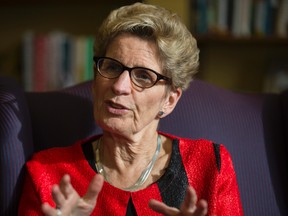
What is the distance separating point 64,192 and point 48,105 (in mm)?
546

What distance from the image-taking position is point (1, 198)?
1.29 meters

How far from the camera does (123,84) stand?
123 centimetres

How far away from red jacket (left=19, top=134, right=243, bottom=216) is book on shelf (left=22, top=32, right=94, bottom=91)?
1.20 metres

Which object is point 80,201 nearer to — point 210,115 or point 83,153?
point 83,153

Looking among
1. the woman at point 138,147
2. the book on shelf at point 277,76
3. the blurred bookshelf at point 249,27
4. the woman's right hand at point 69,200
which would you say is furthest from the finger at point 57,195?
the book on shelf at point 277,76

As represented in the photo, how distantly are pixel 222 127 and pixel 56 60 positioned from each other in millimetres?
1274

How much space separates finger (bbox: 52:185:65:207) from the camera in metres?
1.03

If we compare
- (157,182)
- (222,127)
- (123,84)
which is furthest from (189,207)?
(222,127)

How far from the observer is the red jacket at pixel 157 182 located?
1.28 meters

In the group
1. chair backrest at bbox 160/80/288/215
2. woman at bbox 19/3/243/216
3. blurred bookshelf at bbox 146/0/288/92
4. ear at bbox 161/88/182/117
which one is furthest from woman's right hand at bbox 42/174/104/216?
blurred bookshelf at bbox 146/0/288/92

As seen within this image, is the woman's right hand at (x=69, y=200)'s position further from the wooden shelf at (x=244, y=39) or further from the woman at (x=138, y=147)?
the wooden shelf at (x=244, y=39)

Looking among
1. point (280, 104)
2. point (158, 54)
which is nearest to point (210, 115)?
point (280, 104)

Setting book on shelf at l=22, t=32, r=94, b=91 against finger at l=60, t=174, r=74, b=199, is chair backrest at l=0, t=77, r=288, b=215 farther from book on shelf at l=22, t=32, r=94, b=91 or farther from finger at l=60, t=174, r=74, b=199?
book on shelf at l=22, t=32, r=94, b=91

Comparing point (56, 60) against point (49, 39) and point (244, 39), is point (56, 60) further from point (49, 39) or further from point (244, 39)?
point (244, 39)
